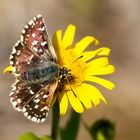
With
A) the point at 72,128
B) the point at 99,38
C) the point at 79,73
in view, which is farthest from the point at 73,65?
the point at 99,38

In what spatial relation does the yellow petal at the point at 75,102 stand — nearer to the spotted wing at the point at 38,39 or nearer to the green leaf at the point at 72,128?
the spotted wing at the point at 38,39

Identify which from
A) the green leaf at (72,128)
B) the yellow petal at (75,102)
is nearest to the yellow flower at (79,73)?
the yellow petal at (75,102)

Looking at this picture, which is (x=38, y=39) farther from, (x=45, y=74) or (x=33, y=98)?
(x=33, y=98)

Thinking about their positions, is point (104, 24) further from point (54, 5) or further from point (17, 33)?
point (17, 33)

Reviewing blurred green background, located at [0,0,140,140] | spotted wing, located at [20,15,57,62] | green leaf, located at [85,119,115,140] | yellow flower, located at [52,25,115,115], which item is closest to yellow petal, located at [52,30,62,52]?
yellow flower, located at [52,25,115,115]

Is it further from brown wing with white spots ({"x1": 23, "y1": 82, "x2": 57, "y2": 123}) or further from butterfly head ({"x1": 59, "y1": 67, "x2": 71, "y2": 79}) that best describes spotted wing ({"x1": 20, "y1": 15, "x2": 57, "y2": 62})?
brown wing with white spots ({"x1": 23, "y1": 82, "x2": 57, "y2": 123})

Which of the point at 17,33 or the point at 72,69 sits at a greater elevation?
the point at 17,33

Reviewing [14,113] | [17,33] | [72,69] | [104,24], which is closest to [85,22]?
[104,24]
